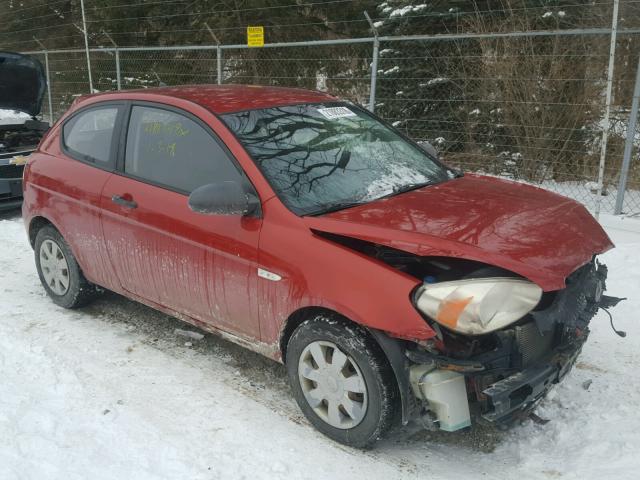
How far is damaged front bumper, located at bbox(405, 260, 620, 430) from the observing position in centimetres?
254

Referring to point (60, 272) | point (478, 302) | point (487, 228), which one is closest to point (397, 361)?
point (478, 302)

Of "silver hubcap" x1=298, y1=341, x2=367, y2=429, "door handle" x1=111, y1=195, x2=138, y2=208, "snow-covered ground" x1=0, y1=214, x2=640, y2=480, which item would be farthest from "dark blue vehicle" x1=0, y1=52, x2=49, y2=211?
"silver hubcap" x1=298, y1=341, x2=367, y2=429

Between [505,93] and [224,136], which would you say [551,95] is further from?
[224,136]

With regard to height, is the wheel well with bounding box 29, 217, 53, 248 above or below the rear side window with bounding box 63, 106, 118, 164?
below

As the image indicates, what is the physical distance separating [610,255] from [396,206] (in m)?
3.38

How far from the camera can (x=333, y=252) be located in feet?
9.16

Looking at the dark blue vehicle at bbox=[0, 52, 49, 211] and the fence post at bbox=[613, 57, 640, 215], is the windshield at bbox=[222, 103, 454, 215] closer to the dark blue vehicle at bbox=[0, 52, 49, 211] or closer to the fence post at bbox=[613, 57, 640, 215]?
the fence post at bbox=[613, 57, 640, 215]

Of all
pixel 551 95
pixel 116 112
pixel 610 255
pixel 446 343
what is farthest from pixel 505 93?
pixel 446 343

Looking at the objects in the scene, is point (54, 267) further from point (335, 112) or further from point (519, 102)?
point (519, 102)

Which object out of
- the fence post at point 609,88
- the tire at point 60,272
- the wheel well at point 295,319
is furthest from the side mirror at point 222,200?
the fence post at point 609,88

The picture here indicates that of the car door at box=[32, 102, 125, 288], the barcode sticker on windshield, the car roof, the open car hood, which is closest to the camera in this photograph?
the car roof

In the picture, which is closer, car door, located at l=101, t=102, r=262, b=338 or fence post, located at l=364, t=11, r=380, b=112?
car door, located at l=101, t=102, r=262, b=338

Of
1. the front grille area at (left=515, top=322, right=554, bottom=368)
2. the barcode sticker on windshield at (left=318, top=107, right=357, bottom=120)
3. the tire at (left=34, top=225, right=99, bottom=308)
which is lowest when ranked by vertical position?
the tire at (left=34, top=225, right=99, bottom=308)

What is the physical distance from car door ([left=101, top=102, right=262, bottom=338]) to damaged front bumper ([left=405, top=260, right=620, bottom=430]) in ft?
3.44
